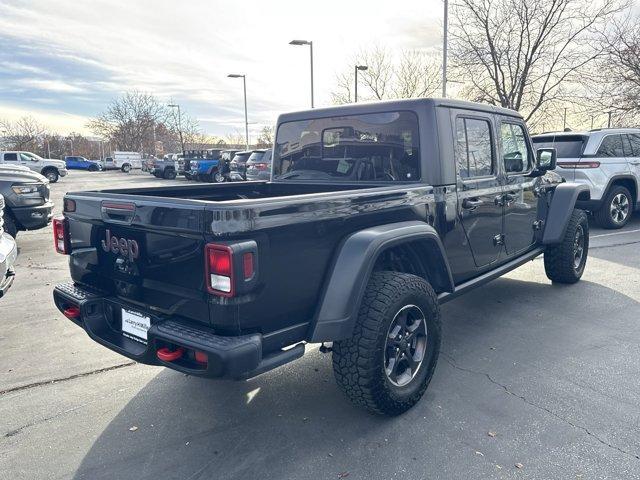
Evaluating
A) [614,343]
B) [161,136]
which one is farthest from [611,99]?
[161,136]

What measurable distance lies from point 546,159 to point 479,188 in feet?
4.89

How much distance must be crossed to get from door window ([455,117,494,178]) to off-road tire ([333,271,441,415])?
46.6 inches

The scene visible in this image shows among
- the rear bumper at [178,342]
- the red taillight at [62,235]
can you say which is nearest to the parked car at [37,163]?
the red taillight at [62,235]

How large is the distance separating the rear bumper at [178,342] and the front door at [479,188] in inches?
75.0

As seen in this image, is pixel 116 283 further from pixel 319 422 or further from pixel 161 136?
pixel 161 136

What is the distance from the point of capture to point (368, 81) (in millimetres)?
29406

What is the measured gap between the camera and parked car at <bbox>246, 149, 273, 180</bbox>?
1783cm

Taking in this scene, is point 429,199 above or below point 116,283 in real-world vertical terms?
above

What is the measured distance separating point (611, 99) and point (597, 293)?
15661 millimetres

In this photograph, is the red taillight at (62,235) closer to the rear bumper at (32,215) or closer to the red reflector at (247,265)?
the red reflector at (247,265)

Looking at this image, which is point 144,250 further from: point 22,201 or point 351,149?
point 22,201

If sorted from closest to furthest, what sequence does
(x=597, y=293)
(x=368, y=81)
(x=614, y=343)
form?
(x=614, y=343) < (x=597, y=293) < (x=368, y=81)

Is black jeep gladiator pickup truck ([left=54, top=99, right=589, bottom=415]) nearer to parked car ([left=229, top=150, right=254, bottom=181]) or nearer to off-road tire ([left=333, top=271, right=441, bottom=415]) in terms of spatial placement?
off-road tire ([left=333, top=271, right=441, bottom=415])

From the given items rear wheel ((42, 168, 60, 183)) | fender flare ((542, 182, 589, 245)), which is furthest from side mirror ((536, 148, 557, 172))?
rear wheel ((42, 168, 60, 183))
